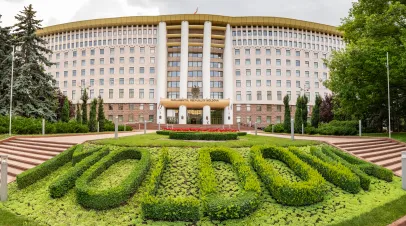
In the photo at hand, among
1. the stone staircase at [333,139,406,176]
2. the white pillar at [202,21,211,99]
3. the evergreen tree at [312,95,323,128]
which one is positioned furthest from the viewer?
the white pillar at [202,21,211,99]

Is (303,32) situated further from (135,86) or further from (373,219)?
(373,219)

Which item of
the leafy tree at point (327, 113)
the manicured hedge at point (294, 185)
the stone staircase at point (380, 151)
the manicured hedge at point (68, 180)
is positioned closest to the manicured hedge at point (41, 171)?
the manicured hedge at point (68, 180)

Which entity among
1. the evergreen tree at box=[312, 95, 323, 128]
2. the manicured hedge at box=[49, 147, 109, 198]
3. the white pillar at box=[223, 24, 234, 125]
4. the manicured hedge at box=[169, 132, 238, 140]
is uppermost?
the white pillar at box=[223, 24, 234, 125]

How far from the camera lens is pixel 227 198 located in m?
6.27

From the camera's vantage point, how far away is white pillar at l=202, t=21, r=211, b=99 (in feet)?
162

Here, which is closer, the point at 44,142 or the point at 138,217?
the point at 138,217

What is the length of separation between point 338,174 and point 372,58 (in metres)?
12.9

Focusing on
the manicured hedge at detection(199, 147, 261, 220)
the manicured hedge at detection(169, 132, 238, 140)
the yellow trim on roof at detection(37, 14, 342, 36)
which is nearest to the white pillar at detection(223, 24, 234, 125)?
the yellow trim on roof at detection(37, 14, 342, 36)

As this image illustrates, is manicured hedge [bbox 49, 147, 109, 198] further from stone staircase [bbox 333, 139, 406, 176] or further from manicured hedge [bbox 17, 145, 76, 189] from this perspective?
stone staircase [bbox 333, 139, 406, 176]

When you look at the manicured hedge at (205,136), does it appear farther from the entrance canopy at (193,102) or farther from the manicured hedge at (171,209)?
the entrance canopy at (193,102)

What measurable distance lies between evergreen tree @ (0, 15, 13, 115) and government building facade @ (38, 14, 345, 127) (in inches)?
995

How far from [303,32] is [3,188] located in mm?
57157

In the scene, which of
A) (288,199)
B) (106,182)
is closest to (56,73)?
(106,182)

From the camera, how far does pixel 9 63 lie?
2509 centimetres
